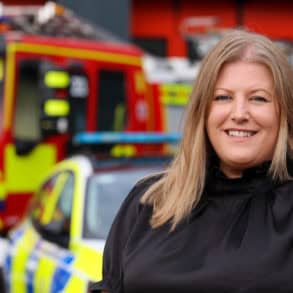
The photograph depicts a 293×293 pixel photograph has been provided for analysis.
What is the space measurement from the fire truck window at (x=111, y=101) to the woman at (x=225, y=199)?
6658 mm

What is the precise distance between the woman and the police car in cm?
180

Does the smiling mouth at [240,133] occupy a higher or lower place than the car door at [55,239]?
higher

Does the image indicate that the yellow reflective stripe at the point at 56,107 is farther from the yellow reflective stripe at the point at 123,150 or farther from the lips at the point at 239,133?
the lips at the point at 239,133

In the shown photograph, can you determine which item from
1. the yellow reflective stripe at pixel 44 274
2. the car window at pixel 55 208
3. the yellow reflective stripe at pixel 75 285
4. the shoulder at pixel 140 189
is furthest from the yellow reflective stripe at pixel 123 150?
the shoulder at pixel 140 189

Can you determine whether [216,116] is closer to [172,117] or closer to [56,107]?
[56,107]

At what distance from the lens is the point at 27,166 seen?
8.44 m

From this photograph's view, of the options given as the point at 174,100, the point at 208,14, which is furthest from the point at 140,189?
the point at 208,14

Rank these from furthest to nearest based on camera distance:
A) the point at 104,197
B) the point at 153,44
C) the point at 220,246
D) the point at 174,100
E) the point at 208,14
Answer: the point at 208,14, the point at 153,44, the point at 174,100, the point at 104,197, the point at 220,246

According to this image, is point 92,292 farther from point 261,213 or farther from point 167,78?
point 167,78

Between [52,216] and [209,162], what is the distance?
2.84 meters

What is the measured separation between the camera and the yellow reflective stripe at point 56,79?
27.6ft

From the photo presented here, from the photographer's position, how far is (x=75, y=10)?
60.9ft

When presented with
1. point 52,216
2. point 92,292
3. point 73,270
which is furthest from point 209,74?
point 52,216

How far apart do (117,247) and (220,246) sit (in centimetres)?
36
